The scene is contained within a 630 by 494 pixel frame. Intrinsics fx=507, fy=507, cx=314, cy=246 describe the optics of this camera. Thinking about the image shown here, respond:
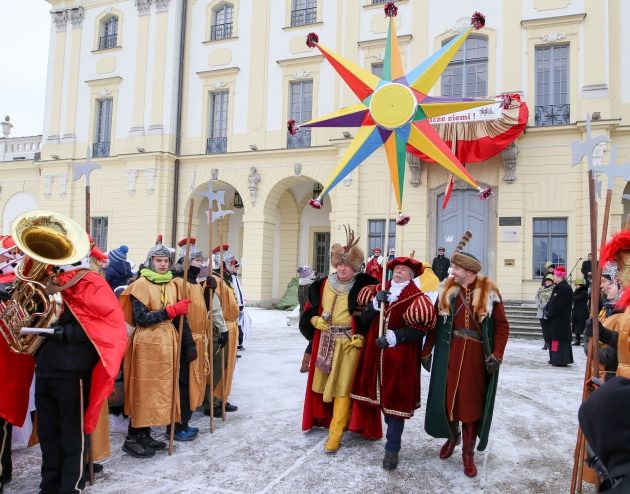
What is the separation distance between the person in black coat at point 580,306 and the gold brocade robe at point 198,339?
774 centimetres

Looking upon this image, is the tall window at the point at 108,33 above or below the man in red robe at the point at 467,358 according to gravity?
above

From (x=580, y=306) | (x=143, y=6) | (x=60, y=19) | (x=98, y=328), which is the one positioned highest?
(x=60, y=19)

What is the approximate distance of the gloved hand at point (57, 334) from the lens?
303 cm

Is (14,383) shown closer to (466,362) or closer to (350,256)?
(350,256)

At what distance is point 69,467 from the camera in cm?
311

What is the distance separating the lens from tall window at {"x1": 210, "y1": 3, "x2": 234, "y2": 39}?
1820 centimetres

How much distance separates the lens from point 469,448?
3.83 meters

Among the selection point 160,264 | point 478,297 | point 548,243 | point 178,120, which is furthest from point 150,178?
point 478,297

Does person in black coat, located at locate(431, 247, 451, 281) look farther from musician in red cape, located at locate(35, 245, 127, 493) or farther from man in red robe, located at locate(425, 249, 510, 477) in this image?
musician in red cape, located at locate(35, 245, 127, 493)

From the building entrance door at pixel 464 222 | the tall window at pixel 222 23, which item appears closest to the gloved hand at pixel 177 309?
→ the building entrance door at pixel 464 222

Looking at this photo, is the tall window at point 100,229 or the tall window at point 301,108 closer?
the tall window at point 301,108

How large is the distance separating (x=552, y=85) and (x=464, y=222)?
4.43 meters

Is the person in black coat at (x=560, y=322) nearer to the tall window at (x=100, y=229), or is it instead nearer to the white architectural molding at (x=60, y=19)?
the tall window at (x=100, y=229)

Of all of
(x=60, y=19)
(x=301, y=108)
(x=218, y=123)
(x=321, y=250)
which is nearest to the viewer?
(x=301, y=108)
